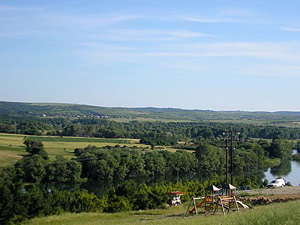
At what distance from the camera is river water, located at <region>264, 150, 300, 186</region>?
5649 cm

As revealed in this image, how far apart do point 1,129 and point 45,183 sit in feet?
172

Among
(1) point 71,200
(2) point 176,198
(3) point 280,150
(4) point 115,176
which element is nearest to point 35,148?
(4) point 115,176

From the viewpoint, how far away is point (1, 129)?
336 ft

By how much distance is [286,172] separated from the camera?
209 feet

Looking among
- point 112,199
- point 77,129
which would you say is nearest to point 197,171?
point 112,199

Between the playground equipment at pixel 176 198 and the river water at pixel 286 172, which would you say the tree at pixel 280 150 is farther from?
the playground equipment at pixel 176 198

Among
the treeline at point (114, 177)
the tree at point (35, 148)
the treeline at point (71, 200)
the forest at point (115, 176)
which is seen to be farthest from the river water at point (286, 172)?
the tree at point (35, 148)

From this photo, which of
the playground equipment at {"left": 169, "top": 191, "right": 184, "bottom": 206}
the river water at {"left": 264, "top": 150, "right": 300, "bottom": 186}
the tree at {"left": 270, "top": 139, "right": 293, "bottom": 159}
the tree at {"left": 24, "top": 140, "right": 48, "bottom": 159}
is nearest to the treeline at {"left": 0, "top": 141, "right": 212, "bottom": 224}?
the playground equipment at {"left": 169, "top": 191, "right": 184, "bottom": 206}

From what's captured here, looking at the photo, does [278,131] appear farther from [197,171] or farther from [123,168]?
[123,168]

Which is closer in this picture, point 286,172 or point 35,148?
point 286,172

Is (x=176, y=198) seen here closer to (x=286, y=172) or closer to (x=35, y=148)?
(x=286, y=172)

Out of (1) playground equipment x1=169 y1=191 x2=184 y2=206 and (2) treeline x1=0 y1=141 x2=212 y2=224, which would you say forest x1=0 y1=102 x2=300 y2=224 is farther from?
(1) playground equipment x1=169 y1=191 x2=184 y2=206

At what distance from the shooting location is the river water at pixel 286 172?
56.5m

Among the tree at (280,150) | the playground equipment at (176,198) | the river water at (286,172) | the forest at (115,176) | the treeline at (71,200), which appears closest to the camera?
the treeline at (71,200)
